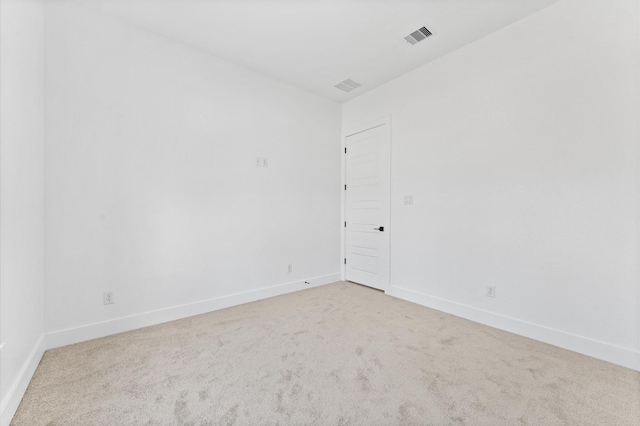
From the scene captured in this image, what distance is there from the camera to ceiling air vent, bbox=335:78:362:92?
3.70m

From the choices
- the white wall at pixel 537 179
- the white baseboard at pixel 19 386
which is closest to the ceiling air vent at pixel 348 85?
the white wall at pixel 537 179

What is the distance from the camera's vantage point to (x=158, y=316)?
8.82 feet

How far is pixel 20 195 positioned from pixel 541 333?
13.6ft

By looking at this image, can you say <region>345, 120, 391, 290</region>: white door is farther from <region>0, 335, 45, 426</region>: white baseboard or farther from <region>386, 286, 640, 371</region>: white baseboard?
<region>0, 335, 45, 426</region>: white baseboard

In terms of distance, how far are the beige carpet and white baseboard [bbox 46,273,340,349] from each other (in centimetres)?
9

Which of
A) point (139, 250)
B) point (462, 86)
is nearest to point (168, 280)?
point (139, 250)

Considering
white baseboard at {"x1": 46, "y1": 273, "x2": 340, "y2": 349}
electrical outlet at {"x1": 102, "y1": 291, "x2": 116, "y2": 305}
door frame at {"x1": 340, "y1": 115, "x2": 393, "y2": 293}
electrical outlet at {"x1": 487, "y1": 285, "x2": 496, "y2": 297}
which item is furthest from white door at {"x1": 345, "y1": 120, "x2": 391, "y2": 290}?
electrical outlet at {"x1": 102, "y1": 291, "x2": 116, "y2": 305}

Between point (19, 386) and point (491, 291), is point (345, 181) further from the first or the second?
point (19, 386)

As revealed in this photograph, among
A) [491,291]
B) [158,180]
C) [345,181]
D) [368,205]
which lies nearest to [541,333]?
[491,291]

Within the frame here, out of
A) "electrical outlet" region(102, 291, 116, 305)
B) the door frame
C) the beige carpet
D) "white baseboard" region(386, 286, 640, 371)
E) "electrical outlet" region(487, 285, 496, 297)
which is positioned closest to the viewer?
the beige carpet

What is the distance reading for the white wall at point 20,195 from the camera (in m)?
1.44

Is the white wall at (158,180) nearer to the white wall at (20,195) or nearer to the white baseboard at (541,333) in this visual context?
the white wall at (20,195)

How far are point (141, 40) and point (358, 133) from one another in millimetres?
2891

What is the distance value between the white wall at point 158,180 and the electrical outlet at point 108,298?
4 cm
